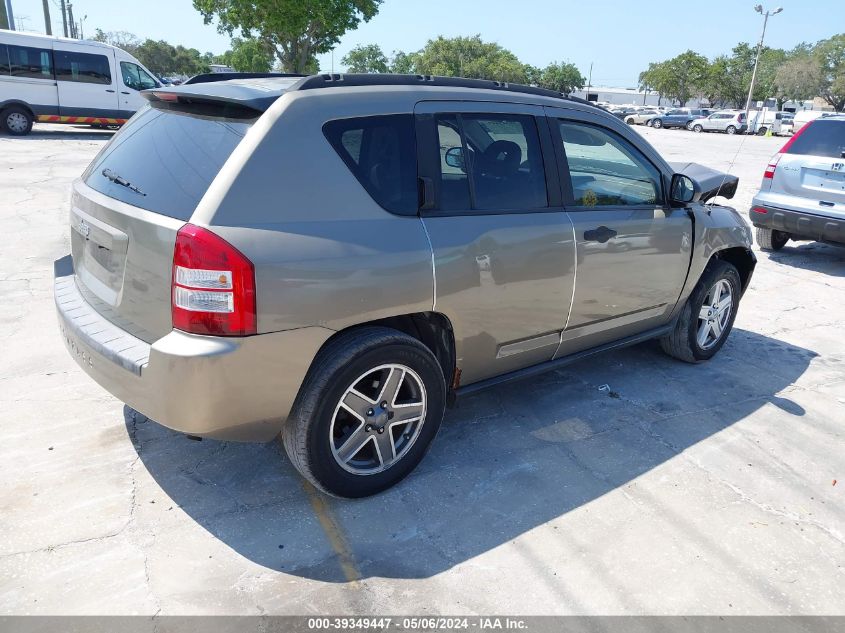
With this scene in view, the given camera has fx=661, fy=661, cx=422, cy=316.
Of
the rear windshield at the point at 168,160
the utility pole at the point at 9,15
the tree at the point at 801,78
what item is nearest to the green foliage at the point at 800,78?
the tree at the point at 801,78

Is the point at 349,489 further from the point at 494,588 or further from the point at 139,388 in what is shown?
the point at 139,388

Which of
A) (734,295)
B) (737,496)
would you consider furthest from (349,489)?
(734,295)

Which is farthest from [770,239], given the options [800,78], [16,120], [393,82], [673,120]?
[800,78]

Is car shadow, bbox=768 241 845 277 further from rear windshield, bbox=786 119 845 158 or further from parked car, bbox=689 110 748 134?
parked car, bbox=689 110 748 134

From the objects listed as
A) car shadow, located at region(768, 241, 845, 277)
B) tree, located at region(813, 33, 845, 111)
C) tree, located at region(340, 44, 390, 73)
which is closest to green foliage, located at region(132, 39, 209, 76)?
tree, located at region(340, 44, 390, 73)

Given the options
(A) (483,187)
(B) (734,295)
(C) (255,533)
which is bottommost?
(C) (255,533)

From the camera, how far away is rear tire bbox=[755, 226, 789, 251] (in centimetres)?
889

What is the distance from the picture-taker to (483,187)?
336 cm

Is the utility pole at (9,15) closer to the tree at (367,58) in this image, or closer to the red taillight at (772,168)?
the red taillight at (772,168)

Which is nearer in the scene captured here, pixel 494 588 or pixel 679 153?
pixel 494 588

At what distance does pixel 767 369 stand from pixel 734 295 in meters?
0.61

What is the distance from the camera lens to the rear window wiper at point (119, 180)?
291 cm

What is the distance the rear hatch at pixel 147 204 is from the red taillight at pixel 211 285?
83 millimetres

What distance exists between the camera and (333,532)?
2918 mm
